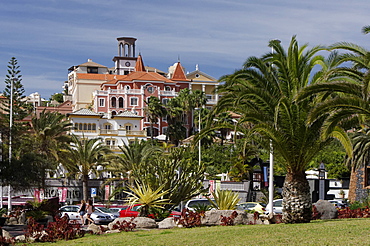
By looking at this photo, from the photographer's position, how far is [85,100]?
408 ft

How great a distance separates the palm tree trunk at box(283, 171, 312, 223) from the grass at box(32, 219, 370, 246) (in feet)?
4.41

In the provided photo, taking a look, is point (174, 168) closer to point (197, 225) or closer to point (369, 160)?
point (197, 225)

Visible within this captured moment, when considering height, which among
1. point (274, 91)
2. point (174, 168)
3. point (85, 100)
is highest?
point (85, 100)

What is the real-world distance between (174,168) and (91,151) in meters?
24.5

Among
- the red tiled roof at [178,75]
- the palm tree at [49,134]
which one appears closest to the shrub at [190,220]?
the palm tree at [49,134]

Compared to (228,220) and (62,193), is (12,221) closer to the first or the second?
(228,220)

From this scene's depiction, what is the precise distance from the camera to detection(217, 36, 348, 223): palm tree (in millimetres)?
19125

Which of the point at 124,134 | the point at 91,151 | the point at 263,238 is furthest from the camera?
the point at 124,134

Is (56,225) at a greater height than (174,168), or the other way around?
(174,168)

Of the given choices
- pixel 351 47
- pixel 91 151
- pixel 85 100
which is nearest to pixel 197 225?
pixel 351 47

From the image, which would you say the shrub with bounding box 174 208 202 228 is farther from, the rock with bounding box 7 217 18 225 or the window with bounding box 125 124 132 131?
the window with bounding box 125 124 132 131

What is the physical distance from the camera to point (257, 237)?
1552cm

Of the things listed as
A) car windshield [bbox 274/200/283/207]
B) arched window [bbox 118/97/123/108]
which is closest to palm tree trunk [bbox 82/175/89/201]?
car windshield [bbox 274/200/283/207]

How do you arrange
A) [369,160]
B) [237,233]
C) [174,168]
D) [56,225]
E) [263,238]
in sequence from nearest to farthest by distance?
[263,238] < [237,233] < [56,225] < [174,168] < [369,160]
